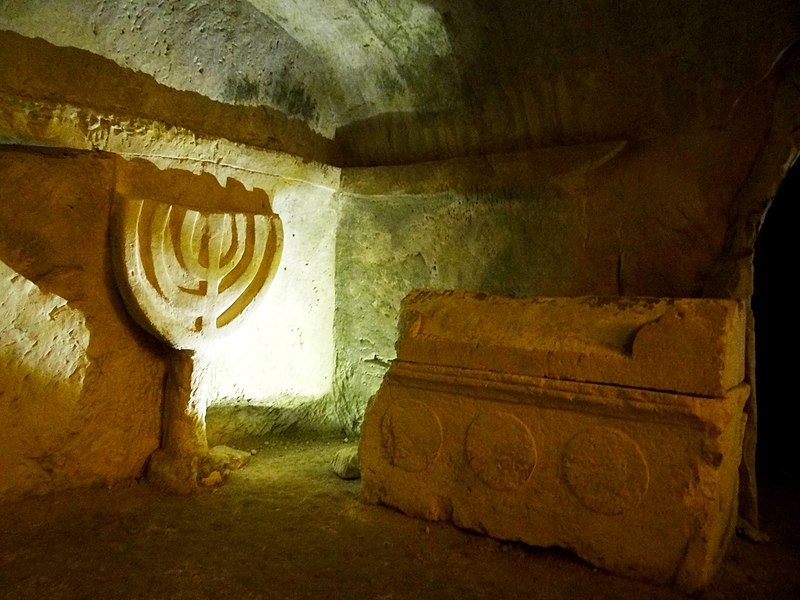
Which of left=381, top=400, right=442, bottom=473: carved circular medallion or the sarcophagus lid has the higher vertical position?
the sarcophagus lid

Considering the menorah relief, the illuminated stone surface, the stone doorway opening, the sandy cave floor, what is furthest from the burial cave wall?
the stone doorway opening

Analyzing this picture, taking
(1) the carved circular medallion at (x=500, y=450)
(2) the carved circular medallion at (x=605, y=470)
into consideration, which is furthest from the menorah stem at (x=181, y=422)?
(2) the carved circular medallion at (x=605, y=470)

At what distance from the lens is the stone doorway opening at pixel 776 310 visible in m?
4.01

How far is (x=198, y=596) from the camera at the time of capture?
6.00 ft

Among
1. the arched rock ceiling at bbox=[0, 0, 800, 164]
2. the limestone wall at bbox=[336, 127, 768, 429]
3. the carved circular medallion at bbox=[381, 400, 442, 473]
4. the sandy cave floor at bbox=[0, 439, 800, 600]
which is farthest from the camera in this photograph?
the limestone wall at bbox=[336, 127, 768, 429]

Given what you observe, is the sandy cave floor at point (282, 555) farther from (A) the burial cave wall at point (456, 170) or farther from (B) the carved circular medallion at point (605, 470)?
(A) the burial cave wall at point (456, 170)

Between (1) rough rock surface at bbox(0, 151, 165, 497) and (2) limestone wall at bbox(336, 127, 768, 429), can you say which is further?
(2) limestone wall at bbox(336, 127, 768, 429)

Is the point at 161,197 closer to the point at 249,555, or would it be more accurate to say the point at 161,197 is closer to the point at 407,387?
the point at 407,387

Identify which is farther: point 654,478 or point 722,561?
point 722,561

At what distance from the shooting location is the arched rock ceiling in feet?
8.22

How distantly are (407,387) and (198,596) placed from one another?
1104 millimetres

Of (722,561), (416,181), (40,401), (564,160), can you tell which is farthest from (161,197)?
(722,561)

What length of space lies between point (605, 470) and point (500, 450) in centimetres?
39

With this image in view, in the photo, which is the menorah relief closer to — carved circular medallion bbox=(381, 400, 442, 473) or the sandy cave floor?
the sandy cave floor
